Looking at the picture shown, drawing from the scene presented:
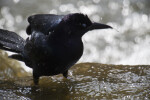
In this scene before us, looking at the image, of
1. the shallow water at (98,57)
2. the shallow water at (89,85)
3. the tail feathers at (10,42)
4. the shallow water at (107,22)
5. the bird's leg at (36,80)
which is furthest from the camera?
the shallow water at (107,22)

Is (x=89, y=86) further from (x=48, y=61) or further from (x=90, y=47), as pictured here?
(x=90, y=47)

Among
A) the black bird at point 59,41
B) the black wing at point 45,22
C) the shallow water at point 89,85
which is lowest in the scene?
the shallow water at point 89,85

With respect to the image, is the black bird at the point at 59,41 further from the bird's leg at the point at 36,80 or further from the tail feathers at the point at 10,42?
the tail feathers at the point at 10,42

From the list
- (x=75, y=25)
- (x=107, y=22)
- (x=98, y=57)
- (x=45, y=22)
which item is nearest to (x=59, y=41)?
(x=75, y=25)

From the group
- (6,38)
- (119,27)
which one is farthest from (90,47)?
(6,38)

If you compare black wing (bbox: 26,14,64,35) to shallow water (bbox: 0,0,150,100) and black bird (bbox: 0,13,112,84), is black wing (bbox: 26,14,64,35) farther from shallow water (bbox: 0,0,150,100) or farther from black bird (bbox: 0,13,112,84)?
shallow water (bbox: 0,0,150,100)

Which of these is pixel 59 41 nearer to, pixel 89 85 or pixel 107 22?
pixel 89 85

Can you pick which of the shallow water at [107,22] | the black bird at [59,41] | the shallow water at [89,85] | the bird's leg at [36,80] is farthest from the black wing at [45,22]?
the shallow water at [107,22]
